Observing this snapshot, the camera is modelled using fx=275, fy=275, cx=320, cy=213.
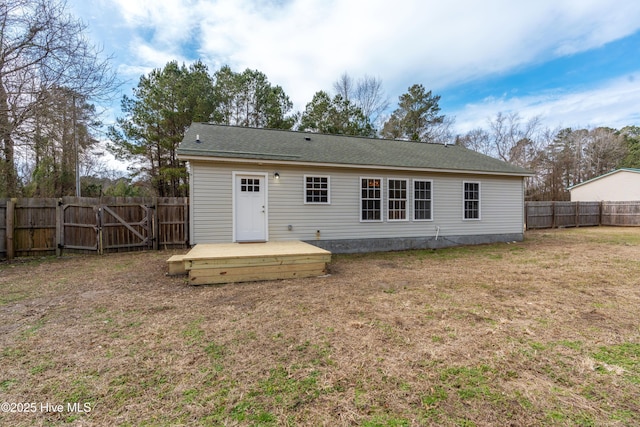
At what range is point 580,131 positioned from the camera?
2867 cm

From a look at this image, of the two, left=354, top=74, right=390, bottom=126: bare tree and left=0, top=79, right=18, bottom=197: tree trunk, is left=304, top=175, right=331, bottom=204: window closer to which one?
left=0, top=79, right=18, bottom=197: tree trunk

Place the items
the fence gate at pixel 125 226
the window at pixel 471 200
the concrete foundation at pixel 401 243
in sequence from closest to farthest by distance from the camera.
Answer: the fence gate at pixel 125 226 → the concrete foundation at pixel 401 243 → the window at pixel 471 200

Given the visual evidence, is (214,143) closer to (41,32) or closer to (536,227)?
(41,32)

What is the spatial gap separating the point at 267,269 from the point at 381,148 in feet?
23.5

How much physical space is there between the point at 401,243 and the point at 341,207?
2447mm

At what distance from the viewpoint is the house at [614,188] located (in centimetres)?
1820

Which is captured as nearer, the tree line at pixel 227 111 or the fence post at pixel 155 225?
the fence post at pixel 155 225

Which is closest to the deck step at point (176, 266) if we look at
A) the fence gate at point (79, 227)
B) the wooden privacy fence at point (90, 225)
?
the wooden privacy fence at point (90, 225)

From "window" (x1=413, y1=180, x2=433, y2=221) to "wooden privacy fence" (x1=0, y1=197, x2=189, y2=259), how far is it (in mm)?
7486

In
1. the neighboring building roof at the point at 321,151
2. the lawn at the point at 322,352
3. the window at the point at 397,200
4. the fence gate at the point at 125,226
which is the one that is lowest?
the lawn at the point at 322,352

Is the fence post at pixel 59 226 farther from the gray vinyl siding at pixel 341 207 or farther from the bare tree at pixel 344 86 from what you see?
the bare tree at pixel 344 86

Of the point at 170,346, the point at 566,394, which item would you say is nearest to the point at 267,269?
the point at 170,346

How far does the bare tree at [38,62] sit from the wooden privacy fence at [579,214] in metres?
20.1

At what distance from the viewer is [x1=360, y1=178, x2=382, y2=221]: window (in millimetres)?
8695
